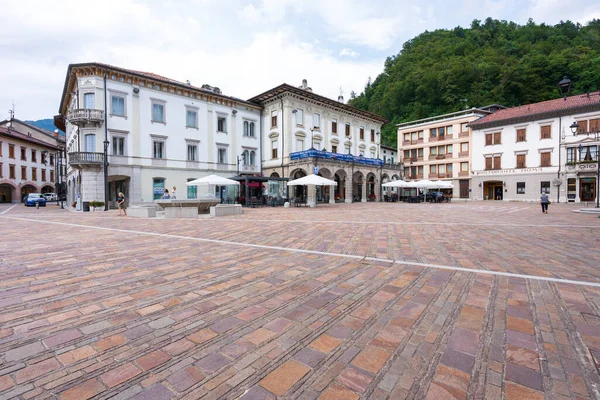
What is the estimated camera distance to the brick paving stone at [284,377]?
5.67 feet

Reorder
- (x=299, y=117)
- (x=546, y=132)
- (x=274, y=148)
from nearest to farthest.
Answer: (x=299, y=117)
(x=274, y=148)
(x=546, y=132)

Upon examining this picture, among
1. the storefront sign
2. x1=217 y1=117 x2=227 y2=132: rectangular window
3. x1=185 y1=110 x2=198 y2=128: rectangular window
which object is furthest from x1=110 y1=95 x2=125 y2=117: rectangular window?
the storefront sign

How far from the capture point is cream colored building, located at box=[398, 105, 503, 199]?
39438mm

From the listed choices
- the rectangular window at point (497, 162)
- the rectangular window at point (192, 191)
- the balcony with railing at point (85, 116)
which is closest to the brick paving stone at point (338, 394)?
the balcony with railing at point (85, 116)

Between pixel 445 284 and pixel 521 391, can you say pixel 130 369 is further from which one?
pixel 445 284

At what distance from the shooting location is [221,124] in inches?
1108

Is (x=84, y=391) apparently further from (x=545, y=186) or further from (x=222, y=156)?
(x=545, y=186)

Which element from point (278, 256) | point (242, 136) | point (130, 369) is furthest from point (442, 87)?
point (130, 369)

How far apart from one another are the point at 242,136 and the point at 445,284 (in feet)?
92.3

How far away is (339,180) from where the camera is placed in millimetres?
35812

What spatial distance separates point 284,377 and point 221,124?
93.9 feet

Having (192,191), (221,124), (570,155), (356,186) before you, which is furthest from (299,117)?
(570,155)

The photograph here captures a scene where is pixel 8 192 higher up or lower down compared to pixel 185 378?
higher up

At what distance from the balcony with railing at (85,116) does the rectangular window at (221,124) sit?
9.58 meters
